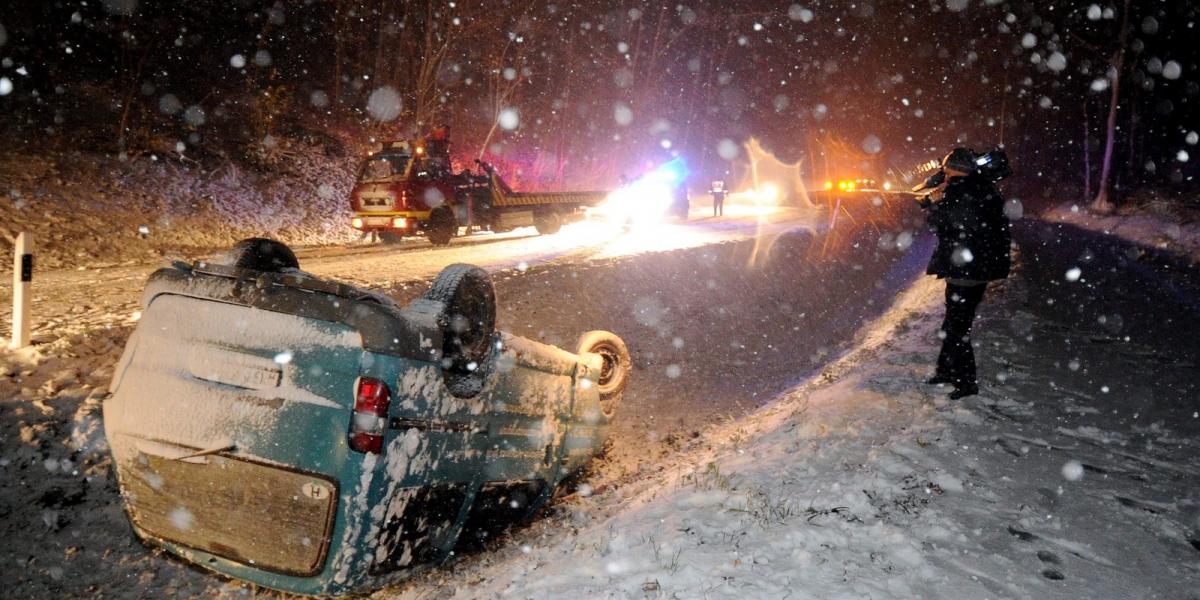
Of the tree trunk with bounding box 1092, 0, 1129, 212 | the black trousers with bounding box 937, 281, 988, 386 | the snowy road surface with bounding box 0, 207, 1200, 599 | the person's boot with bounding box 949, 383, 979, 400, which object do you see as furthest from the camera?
the tree trunk with bounding box 1092, 0, 1129, 212

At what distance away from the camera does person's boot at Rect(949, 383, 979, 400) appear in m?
5.84

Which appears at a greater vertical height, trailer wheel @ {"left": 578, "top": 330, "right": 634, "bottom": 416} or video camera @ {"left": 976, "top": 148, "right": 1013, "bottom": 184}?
video camera @ {"left": 976, "top": 148, "right": 1013, "bottom": 184}

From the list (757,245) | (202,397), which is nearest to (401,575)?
(202,397)

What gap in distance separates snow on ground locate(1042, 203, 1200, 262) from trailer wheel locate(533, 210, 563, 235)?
57.1 feet

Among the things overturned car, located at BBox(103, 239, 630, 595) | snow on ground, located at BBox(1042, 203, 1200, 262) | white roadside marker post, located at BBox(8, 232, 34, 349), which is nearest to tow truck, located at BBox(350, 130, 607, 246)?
white roadside marker post, located at BBox(8, 232, 34, 349)

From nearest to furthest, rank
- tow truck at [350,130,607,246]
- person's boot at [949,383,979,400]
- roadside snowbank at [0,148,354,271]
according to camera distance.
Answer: person's boot at [949,383,979,400] → roadside snowbank at [0,148,354,271] → tow truck at [350,130,607,246]

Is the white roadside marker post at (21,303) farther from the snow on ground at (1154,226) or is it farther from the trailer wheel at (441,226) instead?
the snow on ground at (1154,226)

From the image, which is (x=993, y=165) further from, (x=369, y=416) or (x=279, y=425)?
(x=279, y=425)

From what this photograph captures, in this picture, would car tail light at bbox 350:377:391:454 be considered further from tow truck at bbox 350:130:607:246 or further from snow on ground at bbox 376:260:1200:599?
tow truck at bbox 350:130:607:246

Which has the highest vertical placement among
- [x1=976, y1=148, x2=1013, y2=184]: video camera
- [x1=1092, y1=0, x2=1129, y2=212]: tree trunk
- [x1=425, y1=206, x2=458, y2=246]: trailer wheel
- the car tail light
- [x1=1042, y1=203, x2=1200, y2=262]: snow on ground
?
[x1=1092, y1=0, x2=1129, y2=212]: tree trunk

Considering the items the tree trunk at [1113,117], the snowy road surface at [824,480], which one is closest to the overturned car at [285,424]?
the snowy road surface at [824,480]

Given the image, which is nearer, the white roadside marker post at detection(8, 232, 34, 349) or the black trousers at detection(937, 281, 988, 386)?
the black trousers at detection(937, 281, 988, 386)

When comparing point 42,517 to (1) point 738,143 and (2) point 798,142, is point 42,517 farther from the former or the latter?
(2) point 798,142

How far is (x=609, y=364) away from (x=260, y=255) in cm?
344
